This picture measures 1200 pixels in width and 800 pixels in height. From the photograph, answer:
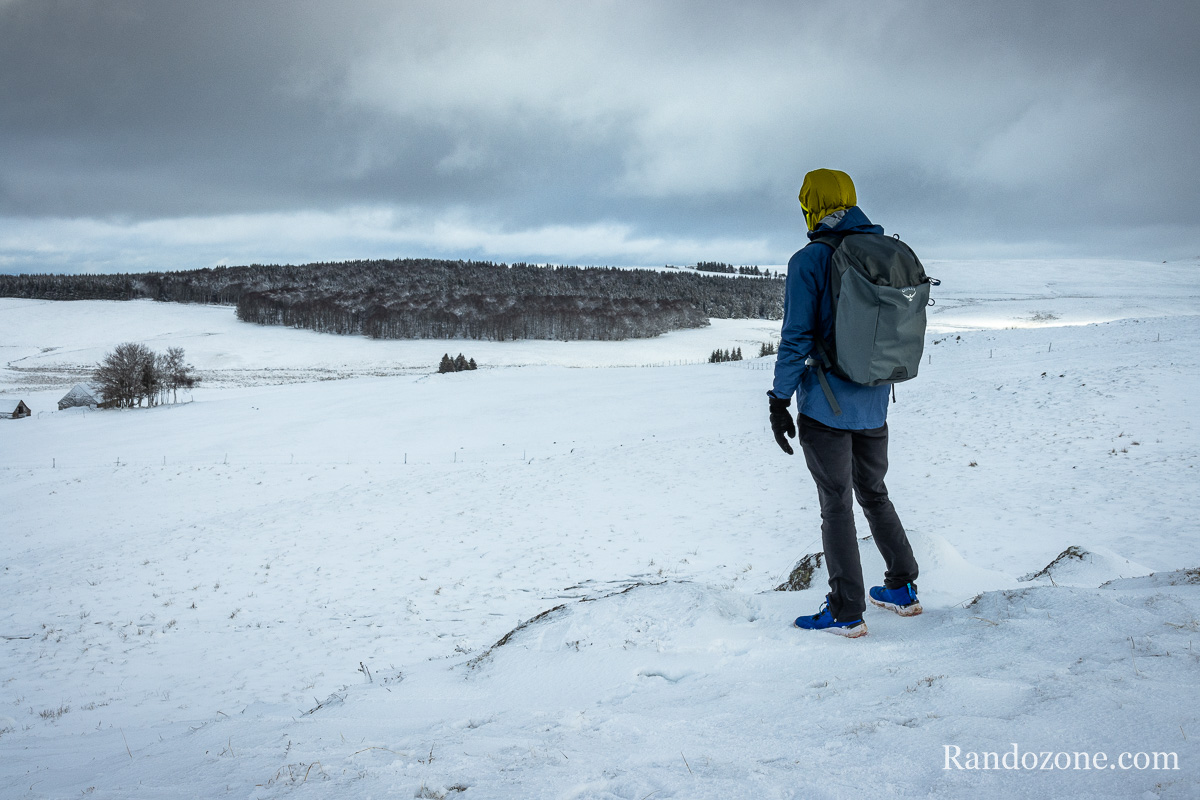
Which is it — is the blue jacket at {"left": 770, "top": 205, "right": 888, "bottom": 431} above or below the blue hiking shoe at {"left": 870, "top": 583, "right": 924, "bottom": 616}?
above

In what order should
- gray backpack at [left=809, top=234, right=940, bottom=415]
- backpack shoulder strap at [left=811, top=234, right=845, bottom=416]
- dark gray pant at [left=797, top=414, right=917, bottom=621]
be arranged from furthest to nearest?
1. dark gray pant at [left=797, top=414, right=917, bottom=621]
2. backpack shoulder strap at [left=811, top=234, right=845, bottom=416]
3. gray backpack at [left=809, top=234, right=940, bottom=415]

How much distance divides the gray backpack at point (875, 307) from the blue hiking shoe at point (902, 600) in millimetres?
1545

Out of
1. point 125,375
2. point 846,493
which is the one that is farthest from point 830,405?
point 125,375

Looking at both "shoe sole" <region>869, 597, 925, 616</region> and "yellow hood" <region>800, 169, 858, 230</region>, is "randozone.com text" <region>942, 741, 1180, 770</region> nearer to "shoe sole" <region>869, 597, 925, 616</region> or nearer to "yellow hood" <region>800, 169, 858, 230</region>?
"shoe sole" <region>869, 597, 925, 616</region>

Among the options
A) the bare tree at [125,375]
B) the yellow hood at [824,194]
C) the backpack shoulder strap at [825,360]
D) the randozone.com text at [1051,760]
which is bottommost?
the bare tree at [125,375]

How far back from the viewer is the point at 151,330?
102688 millimetres

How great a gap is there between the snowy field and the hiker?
1.46 ft

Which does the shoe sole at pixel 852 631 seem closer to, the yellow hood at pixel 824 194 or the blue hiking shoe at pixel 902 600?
the blue hiking shoe at pixel 902 600

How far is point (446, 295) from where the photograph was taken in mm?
132250

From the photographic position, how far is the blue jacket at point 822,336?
3.55 meters

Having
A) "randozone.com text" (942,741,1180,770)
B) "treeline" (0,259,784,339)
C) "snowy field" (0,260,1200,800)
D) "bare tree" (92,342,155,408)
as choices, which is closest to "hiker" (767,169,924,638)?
"snowy field" (0,260,1200,800)

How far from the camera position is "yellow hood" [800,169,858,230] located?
3668mm

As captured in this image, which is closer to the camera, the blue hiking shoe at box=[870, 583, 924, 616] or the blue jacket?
the blue jacket

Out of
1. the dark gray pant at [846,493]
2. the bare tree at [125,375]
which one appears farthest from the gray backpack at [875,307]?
the bare tree at [125,375]
